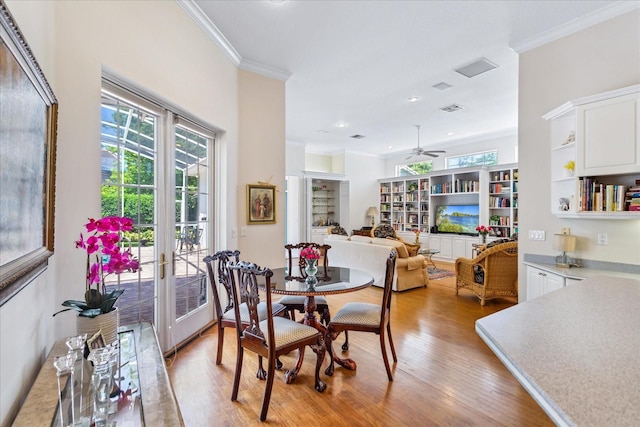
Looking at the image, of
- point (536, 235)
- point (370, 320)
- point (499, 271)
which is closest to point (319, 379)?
point (370, 320)

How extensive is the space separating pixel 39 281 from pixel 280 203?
119 inches

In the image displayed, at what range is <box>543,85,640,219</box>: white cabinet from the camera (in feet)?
8.74

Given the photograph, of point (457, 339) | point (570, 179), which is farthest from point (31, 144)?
point (570, 179)

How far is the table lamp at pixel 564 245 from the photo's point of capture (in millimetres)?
3062

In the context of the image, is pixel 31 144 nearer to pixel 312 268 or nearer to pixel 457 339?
pixel 312 268

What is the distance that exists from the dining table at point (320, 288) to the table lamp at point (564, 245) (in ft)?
6.48

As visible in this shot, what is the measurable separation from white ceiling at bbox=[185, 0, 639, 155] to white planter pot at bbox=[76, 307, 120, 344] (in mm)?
2682

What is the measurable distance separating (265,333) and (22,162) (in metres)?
1.68

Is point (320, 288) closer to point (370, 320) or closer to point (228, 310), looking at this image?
point (370, 320)

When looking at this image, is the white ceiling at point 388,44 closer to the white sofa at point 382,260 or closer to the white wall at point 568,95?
the white wall at point 568,95

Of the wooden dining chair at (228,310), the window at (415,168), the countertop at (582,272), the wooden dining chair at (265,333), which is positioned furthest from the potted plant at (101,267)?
the window at (415,168)

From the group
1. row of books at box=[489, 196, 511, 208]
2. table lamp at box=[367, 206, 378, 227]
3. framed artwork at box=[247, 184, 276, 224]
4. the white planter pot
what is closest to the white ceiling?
framed artwork at box=[247, 184, 276, 224]

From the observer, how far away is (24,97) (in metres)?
1.04

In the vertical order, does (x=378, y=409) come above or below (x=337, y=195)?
below
